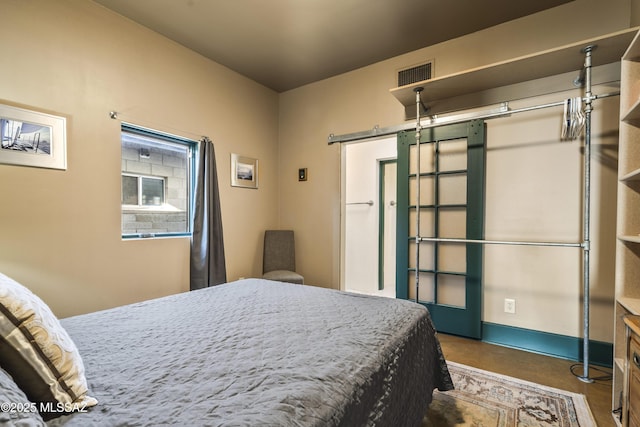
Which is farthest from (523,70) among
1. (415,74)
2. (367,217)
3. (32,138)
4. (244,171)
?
(32,138)

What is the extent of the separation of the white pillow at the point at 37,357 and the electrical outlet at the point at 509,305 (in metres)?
2.86

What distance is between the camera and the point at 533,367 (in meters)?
2.15

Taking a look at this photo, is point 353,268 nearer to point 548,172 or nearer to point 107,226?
point 548,172

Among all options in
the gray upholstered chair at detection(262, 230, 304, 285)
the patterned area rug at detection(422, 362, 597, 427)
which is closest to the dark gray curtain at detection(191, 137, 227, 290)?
the gray upholstered chair at detection(262, 230, 304, 285)

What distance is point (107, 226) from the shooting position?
2.34 metres

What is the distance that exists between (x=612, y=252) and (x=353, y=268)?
286 centimetres

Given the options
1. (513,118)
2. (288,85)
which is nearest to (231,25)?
(288,85)

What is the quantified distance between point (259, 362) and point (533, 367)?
7.43ft

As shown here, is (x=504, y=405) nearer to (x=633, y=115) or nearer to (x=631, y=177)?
(x=631, y=177)

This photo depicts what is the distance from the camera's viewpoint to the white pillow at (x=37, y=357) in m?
0.66

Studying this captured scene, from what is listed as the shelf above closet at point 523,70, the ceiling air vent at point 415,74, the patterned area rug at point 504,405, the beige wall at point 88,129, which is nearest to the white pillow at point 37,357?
the patterned area rug at point 504,405

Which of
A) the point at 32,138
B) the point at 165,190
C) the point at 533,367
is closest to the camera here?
the point at 32,138

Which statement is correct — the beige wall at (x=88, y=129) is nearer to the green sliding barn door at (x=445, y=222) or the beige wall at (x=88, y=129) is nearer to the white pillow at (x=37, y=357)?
the white pillow at (x=37, y=357)

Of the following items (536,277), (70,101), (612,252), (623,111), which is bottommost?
(536,277)
